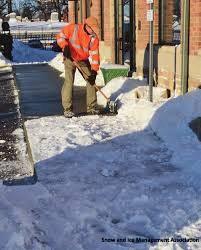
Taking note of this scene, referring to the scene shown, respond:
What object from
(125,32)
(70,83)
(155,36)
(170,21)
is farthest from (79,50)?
(125,32)

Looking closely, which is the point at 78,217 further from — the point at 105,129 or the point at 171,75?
the point at 171,75

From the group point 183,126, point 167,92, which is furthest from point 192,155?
point 167,92

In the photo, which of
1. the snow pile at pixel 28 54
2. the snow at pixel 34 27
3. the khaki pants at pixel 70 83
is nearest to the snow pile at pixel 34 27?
the snow at pixel 34 27

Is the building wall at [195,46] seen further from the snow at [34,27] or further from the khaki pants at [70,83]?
the snow at [34,27]

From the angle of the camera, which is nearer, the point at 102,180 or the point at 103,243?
the point at 103,243

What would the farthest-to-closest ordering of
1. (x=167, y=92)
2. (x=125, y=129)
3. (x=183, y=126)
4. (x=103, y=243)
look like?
(x=167, y=92)
(x=125, y=129)
(x=183, y=126)
(x=103, y=243)

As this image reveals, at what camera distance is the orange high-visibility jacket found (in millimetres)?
8750

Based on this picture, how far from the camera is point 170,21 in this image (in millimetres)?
11344

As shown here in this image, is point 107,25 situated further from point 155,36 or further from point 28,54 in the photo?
point 28,54

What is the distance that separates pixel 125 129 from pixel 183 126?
101 cm

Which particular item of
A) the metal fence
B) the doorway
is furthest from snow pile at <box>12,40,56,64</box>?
the doorway

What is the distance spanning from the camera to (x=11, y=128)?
28.9 feet

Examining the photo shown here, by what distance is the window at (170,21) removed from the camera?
420 inches

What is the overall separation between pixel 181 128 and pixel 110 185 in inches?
82.0
